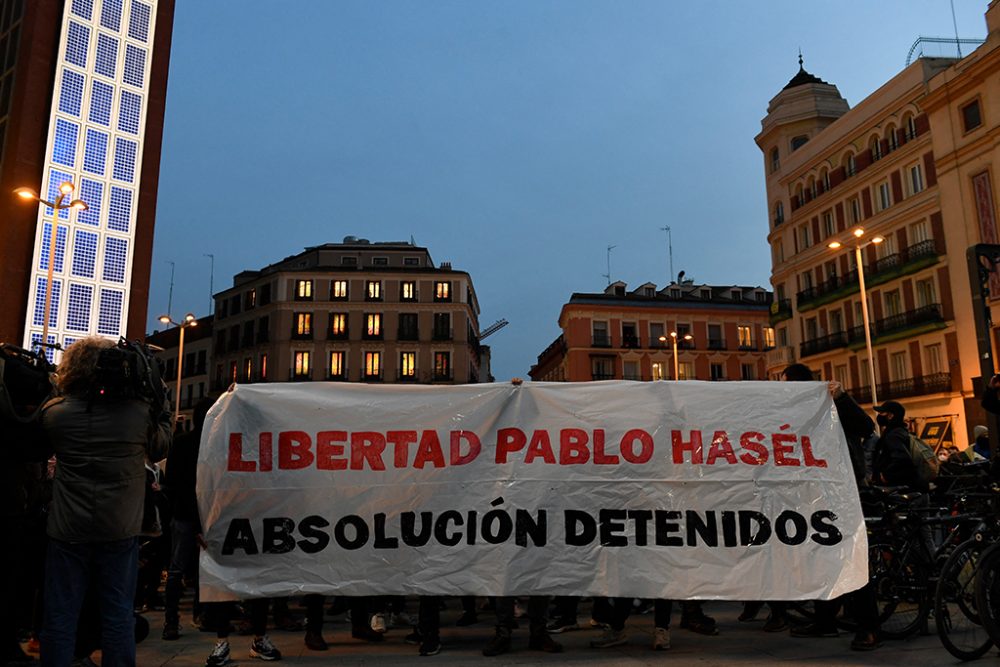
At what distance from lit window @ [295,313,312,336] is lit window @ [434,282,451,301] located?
11.2 m

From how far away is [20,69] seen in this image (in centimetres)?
3659

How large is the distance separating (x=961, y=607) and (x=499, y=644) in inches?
136

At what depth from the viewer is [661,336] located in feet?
227

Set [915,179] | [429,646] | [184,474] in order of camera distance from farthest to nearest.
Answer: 1. [915,179]
2. [184,474]
3. [429,646]

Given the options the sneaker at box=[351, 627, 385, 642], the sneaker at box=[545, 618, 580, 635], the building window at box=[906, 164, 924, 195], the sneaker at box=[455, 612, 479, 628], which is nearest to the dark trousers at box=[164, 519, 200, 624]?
the sneaker at box=[351, 627, 385, 642]

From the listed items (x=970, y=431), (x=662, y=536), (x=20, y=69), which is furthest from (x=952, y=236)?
(x=20, y=69)

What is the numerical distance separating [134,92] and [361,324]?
A: 96.7 feet

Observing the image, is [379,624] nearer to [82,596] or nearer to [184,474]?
[184,474]

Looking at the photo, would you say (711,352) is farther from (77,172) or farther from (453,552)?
(453,552)

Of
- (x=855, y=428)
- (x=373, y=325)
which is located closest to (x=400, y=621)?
(x=855, y=428)

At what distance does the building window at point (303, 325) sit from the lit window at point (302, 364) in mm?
1652

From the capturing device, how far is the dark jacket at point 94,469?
431 cm

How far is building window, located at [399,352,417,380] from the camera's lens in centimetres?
6300

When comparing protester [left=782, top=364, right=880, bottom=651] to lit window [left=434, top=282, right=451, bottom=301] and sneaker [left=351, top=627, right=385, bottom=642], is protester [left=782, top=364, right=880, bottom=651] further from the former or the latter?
lit window [left=434, top=282, right=451, bottom=301]
